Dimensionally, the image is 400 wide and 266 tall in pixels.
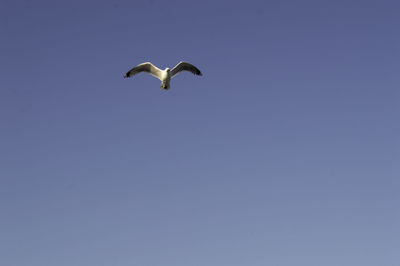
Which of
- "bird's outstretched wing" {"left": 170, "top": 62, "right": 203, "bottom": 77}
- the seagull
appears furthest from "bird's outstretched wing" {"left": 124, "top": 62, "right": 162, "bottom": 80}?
"bird's outstretched wing" {"left": 170, "top": 62, "right": 203, "bottom": 77}

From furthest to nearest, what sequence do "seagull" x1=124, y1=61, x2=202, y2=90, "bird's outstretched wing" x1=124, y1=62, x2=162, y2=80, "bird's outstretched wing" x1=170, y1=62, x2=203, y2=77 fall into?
"bird's outstretched wing" x1=170, y1=62, x2=203, y2=77 < "bird's outstretched wing" x1=124, y1=62, x2=162, y2=80 < "seagull" x1=124, y1=61, x2=202, y2=90

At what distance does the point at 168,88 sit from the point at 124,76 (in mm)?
4795

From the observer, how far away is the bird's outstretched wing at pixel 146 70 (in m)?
40.4

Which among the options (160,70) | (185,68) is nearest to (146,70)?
(160,70)

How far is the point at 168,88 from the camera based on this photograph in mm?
37688

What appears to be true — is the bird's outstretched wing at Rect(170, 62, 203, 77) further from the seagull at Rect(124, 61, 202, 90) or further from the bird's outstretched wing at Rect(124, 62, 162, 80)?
the bird's outstretched wing at Rect(124, 62, 162, 80)

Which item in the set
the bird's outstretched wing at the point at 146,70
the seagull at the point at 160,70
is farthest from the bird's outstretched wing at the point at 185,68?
the bird's outstretched wing at the point at 146,70

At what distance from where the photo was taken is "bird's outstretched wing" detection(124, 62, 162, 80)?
133 ft

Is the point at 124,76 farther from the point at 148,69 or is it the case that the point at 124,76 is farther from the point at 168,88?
the point at 168,88

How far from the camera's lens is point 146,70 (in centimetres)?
4153

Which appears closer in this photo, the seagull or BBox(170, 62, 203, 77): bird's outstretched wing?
the seagull

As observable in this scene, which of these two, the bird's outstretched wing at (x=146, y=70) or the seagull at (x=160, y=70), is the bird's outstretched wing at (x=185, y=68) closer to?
the seagull at (x=160, y=70)

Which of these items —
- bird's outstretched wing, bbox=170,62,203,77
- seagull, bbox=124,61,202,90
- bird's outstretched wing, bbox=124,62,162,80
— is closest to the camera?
seagull, bbox=124,61,202,90

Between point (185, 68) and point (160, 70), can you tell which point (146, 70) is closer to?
point (160, 70)
